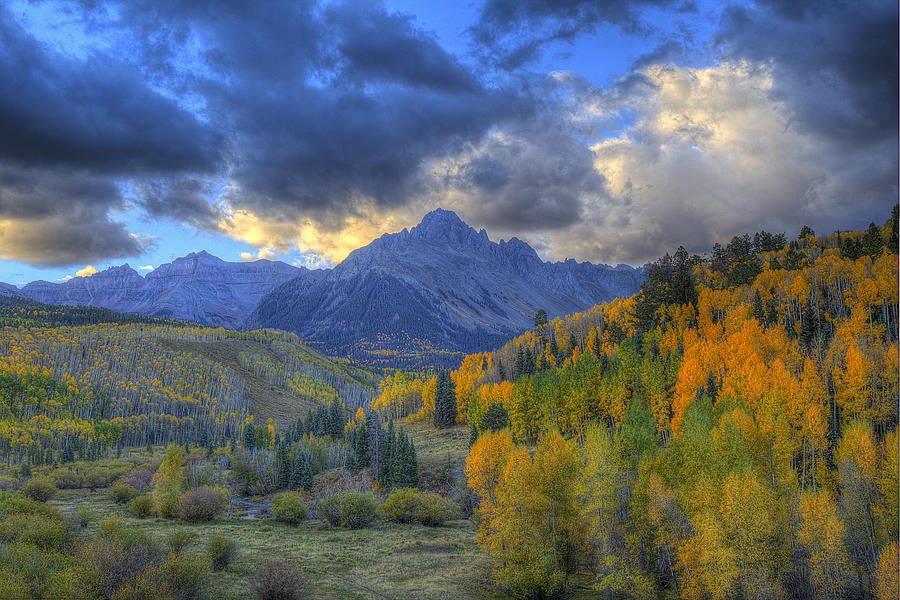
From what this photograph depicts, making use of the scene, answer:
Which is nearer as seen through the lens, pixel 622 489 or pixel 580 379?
pixel 622 489

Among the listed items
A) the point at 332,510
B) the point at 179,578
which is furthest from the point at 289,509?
the point at 179,578

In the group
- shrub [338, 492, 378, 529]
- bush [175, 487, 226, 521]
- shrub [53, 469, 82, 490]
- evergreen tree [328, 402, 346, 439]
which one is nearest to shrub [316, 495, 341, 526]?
shrub [338, 492, 378, 529]

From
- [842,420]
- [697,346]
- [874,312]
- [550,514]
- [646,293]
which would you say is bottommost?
[550,514]

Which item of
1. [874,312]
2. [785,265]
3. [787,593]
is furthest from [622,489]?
[785,265]

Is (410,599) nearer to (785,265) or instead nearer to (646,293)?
(646,293)

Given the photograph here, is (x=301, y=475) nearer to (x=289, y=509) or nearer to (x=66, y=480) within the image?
(x=289, y=509)

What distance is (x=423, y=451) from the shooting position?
11456 centimetres

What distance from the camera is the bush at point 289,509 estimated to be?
77312mm

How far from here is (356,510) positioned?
7525cm

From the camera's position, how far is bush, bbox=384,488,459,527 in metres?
74.1

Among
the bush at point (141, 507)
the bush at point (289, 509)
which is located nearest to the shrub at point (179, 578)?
the bush at point (289, 509)

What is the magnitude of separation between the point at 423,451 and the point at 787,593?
8323cm

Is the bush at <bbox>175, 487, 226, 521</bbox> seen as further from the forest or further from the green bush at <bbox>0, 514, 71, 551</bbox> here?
Result: the green bush at <bbox>0, 514, 71, 551</bbox>

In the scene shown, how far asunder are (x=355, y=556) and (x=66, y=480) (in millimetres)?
93797
